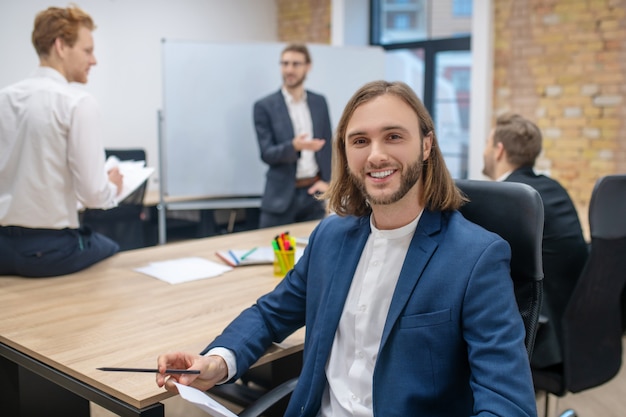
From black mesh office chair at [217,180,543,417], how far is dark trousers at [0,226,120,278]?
1.12 m

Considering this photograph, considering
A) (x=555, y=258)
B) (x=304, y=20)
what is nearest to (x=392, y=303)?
(x=555, y=258)

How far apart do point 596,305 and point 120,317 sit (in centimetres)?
153

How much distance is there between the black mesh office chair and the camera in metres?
1.40

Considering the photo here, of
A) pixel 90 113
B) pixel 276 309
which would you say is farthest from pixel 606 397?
pixel 90 113

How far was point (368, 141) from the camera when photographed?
1.43m

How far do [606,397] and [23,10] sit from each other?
4.53 meters

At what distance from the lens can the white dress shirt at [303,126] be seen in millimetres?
4051

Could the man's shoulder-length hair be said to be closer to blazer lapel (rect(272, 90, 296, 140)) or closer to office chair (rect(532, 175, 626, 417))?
office chair (rect(532, 175, 626, 417))

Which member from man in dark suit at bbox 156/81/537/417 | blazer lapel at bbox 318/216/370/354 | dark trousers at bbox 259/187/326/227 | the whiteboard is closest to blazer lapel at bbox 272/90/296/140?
dark trousers at bbox 259/187/326/227

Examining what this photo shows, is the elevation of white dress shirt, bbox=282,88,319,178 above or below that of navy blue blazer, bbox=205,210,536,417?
above

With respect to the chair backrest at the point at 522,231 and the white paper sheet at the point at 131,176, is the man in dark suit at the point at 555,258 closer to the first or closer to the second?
the chair backrest at the point at 522,231

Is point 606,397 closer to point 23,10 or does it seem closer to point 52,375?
point 52,375

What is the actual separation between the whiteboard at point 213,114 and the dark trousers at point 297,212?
1004 mm

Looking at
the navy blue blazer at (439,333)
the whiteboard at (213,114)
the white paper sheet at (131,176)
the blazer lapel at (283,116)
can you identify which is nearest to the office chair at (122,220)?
the whiteboard at (213,114)
